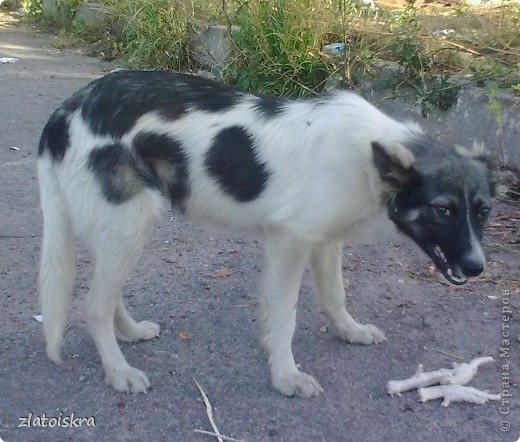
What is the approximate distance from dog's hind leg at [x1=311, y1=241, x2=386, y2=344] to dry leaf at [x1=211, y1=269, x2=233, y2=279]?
2.83 ft

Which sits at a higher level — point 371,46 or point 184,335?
point 371,46

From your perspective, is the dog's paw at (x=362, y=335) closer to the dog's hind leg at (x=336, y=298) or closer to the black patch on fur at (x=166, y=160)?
the dog's hind leg at (x=336, y=298)

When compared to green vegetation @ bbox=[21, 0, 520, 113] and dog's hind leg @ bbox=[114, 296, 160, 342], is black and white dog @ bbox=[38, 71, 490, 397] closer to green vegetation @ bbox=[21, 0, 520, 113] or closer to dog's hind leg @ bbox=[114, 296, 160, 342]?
dog's hind leg @ bbox=[114, 296, 160, 342]

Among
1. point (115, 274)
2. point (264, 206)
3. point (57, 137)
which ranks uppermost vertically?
point (57, 137)

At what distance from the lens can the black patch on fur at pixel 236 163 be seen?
3.28 meters

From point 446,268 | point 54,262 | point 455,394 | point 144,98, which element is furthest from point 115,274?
point 455,394

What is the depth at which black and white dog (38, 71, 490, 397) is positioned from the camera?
3111mm

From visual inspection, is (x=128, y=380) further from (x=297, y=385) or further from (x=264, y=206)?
(x=264, y=206)

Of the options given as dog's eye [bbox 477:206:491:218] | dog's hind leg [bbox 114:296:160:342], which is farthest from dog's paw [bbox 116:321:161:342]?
dog's eye [bbox 477:206:491:218]

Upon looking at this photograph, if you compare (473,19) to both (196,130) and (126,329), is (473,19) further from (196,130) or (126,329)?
(126,329)

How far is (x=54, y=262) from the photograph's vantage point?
3.31 m

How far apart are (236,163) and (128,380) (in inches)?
42.9

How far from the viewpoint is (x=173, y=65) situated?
8945 mm

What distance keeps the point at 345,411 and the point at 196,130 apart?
1.41m
